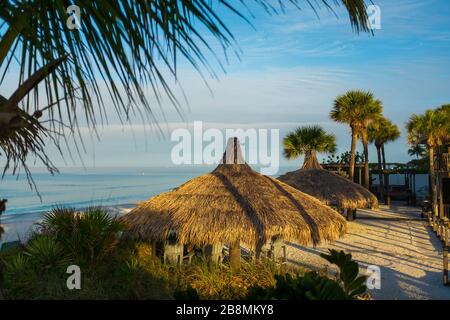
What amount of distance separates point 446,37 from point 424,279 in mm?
6285

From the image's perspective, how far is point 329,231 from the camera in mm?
10117

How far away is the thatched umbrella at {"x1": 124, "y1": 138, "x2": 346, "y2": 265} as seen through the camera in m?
9.00

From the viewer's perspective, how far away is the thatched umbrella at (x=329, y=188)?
20.6 meters

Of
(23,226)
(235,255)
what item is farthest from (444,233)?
(23,226)

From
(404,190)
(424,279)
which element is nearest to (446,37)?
(424,279)

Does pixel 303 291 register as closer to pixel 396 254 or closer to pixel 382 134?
pixel 396 254

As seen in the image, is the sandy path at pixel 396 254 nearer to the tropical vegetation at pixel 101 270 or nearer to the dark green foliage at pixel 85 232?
the tropical vegetation at pixel 101 270

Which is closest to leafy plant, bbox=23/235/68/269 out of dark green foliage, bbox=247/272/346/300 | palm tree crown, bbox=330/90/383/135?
dark green foliage, bbox=247/272/346/300

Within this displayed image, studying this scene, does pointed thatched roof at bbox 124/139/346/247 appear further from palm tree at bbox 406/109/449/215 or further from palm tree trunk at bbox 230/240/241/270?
palm tree at bbox 406/109/449/215

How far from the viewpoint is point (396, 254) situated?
14094mm

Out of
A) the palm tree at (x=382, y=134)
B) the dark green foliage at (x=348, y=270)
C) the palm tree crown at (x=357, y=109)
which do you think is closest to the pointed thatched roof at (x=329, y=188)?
the palm tree crown at (x=357, y=109)

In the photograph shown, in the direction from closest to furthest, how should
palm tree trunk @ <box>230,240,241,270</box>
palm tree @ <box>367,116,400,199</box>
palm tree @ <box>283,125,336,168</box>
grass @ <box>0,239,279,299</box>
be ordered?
1. grass @ <box>0,239,279,299</box>
2. palm tree trunk @ <box>230,240,241,270</box>
3. palm tree @ <box>283,125,336,168</box>
4. palm tree @ <box>367,116,400,199</box>

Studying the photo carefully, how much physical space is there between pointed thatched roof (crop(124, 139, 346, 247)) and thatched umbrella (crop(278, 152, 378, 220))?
10077 mm
